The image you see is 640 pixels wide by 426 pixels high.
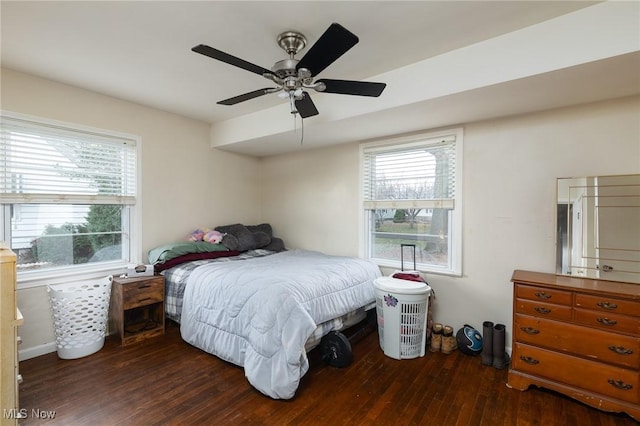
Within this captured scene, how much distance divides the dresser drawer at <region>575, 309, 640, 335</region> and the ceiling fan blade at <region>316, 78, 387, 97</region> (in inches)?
80.7

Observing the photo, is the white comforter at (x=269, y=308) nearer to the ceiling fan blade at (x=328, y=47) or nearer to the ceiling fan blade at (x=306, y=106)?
the ceiling fan blade at (x=306, y=106)

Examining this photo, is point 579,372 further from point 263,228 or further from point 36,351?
point 36,351

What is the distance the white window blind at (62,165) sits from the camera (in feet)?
8.48

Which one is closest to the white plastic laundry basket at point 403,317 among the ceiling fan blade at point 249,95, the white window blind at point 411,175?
the white window blind at point 411,175

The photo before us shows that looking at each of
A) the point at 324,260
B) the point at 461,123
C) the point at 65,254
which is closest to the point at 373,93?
the point at 461,123

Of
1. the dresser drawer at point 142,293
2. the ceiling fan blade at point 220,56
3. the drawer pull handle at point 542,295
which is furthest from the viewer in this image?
the dresser drawer at point 142,293

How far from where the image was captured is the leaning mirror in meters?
2.17

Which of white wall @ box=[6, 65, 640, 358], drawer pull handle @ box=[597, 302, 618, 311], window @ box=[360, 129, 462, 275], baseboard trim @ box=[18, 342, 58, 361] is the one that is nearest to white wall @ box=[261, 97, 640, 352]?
white wall @ box=[6, 65, 640, 358]

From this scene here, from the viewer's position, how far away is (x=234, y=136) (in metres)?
3.77

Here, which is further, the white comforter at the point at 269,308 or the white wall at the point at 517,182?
the white wall at the point at 517,182

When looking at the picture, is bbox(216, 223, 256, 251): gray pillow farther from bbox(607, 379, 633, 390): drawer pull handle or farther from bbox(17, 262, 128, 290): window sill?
bbox(607, 379, 633, 390): drawer pull handle

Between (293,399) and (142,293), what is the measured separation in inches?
73.6

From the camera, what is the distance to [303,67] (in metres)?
1.81

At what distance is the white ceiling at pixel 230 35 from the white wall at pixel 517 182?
247 millimetres
